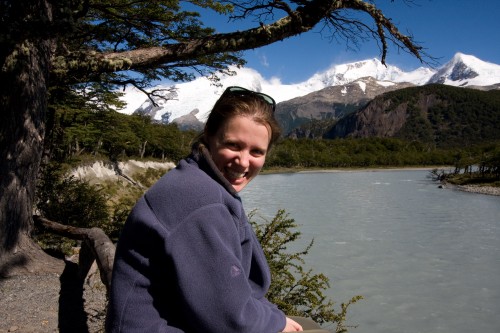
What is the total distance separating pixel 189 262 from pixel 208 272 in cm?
7

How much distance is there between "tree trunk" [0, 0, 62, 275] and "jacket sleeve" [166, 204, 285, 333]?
528 cm

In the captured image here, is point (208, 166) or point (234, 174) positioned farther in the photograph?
point (234, 174)

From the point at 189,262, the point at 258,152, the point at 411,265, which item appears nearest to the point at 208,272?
the point at 189,262

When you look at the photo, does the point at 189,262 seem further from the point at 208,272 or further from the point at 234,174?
the point at 234,174

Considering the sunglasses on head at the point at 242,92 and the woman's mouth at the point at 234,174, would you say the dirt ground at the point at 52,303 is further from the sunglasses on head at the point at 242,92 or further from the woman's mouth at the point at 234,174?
the sunglasses on head at the point at 242,92

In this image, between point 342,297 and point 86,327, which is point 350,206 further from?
point 86,327

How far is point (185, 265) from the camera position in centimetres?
141

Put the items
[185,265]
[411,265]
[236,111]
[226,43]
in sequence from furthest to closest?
1. [411,265]
2. [226,43]
3. [236,111]
4. [185,265]

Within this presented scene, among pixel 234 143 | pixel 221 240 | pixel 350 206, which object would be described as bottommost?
pixel 350 206

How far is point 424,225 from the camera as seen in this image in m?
25.4

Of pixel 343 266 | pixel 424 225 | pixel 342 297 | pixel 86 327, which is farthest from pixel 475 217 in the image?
pixel 86 327

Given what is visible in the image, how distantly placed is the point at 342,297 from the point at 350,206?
24.6 m

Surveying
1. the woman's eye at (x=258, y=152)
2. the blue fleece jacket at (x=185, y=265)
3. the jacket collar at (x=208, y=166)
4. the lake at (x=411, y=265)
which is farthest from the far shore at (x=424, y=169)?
the blue fleece jacket at (x=185, y=265)

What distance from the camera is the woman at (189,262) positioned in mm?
1419
